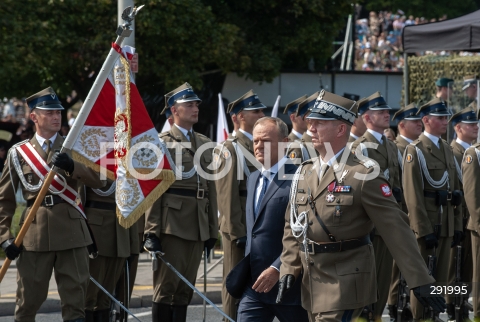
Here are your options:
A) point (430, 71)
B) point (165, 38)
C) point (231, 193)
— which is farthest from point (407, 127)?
point (165, 38)

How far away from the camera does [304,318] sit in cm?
593

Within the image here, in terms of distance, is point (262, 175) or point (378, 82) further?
point (378, 82)

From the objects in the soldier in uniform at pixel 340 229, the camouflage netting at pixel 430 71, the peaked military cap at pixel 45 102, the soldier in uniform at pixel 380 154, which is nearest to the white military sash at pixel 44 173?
the peaked military cap at pixel 45 102

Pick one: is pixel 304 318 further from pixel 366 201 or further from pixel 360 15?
pixel 360 15

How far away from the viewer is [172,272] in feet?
27.7

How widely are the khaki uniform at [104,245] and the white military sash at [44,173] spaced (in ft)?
3.15

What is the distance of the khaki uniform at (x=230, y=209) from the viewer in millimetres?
8453

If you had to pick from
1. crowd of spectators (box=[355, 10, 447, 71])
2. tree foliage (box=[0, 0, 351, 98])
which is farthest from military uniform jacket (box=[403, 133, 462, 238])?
crowd of spectators (box=[355, 10, 447, 71])

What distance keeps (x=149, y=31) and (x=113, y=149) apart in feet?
36.0

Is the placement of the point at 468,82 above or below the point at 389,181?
above

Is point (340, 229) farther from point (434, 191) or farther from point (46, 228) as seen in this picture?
point (434, 191)

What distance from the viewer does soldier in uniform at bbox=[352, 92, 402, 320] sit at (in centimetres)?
914

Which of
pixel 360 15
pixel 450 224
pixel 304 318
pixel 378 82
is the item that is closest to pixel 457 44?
pixel 450 224

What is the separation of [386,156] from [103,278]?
3.12 m
